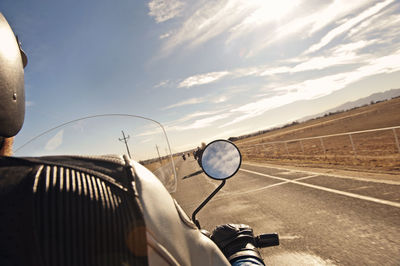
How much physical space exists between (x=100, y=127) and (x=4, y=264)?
4.51 ft

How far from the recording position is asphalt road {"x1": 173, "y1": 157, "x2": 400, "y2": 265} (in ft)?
11.5

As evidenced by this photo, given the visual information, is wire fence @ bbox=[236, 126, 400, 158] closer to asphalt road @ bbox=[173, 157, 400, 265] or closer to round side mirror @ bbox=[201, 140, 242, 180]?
asphalt road @ bbox=[173, 157, 400, 265]

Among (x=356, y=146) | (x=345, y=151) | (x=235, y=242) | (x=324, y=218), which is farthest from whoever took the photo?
(x=356, y=146)

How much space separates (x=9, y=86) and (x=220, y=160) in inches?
55.6

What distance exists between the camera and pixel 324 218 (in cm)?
489

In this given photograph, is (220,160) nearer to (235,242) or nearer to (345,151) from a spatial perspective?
(235,242)

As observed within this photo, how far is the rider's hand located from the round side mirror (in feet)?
1.50

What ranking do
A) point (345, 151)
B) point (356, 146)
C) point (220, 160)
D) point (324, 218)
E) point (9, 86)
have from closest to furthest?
point (9, 86)
point (220, 160)
point (324, 218)
point (345, 151)
point (356, 146)

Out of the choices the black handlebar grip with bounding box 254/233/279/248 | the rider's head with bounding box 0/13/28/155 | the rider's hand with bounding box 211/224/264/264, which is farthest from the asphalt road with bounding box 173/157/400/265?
the rider's head with bounding box 0/13/28/155

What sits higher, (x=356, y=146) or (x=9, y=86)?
(x=9, y=86)

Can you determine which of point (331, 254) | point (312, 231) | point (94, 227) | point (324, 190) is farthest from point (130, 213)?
point (324, 190)

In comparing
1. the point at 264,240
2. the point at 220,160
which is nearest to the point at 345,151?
the point at 220,160

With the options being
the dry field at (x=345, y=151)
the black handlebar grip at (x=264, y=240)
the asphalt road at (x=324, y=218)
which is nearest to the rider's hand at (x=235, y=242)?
the black handlebar grip at (x=264, y=240)

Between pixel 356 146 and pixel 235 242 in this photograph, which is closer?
pixel 235 242
